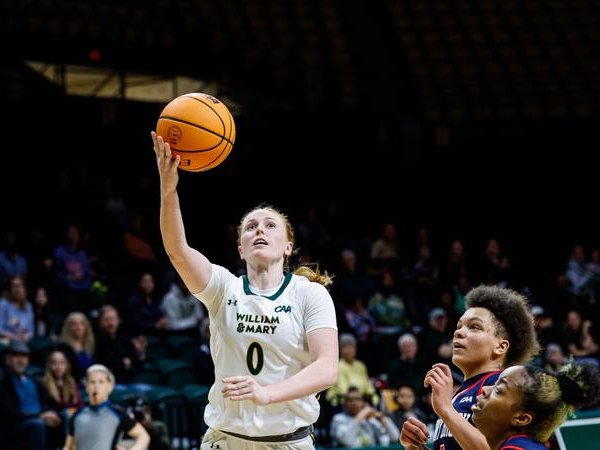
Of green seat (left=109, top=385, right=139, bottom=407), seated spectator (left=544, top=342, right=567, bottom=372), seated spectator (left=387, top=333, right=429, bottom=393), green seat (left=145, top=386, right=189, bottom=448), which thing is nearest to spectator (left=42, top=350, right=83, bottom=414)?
green seat (left=109, top=385, right=139, bottom=407)

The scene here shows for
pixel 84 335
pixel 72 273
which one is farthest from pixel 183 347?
pixel 72 273

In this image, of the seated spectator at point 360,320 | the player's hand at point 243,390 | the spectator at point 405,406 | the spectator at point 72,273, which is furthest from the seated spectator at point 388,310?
the player's hand at point 243,390

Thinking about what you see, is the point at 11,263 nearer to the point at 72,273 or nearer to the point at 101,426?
the point at 72,273

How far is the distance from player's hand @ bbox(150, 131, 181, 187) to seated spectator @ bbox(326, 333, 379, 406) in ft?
18.9

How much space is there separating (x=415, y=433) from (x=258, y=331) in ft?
2.33

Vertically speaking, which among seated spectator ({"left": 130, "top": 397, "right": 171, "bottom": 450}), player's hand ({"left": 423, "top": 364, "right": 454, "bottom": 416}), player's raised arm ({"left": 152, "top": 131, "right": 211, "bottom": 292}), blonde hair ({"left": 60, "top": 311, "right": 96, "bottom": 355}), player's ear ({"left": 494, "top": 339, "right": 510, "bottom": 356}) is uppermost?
player's raised arm ({"left": 152, "top": 131, "right": 211, "bottom": 292})

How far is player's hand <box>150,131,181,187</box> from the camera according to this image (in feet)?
12.3

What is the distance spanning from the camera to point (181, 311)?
10922mm

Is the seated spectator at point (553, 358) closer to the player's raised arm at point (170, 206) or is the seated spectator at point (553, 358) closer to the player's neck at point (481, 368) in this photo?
the player's neck at point (481, 368)

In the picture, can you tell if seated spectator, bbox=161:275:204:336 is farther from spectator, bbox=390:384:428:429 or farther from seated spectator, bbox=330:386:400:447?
spectator, bbox=390:384:428:429

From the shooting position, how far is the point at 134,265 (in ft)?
38.7

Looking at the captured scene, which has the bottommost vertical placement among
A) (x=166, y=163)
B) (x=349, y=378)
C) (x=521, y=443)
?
(x=349, y=378)

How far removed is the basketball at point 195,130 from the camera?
4020mm

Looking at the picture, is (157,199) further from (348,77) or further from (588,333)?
(588,333)
